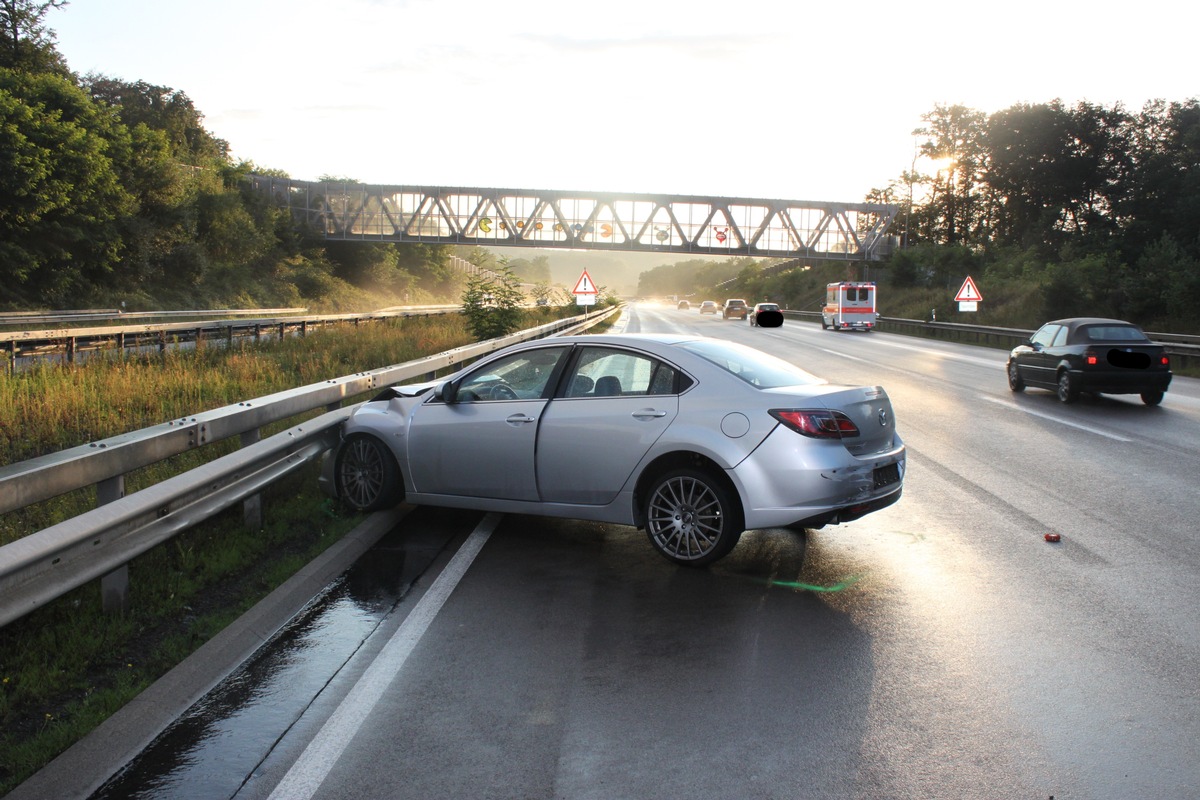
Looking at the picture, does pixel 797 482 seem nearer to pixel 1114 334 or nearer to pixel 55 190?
pixel 1114 334

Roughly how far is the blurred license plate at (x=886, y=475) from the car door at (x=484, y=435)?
232cm

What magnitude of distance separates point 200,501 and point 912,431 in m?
9.77

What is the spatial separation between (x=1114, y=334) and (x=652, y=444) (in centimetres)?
1309

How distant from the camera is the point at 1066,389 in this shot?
1705 cm

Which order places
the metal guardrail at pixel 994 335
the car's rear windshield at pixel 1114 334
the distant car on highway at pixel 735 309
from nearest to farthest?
the car's rear windshield at pixel 1114 334
the metal guardrail at pixel 994 335
the distant car on highway at pixel 735 309

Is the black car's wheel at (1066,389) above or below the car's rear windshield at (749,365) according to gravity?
below

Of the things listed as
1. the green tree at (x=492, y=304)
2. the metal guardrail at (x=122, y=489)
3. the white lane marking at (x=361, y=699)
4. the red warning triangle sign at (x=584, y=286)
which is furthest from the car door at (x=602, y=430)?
the red warning triangle sign at (x=584, y=286)

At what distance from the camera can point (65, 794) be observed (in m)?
3.71

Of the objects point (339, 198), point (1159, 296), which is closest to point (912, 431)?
point (1159, 296)

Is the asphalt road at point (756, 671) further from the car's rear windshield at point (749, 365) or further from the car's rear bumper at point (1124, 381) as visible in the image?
the car's rear bumper at point (1124, 381)

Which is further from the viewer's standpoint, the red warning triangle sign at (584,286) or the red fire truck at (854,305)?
the red fire truck at (854,305)

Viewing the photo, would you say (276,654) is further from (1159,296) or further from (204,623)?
(1159,296)

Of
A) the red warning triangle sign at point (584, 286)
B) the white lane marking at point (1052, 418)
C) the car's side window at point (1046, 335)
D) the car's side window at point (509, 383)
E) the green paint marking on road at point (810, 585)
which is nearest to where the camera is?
the green paint marking on road at point (810, 585)

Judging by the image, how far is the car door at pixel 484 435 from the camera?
7.35 metres
